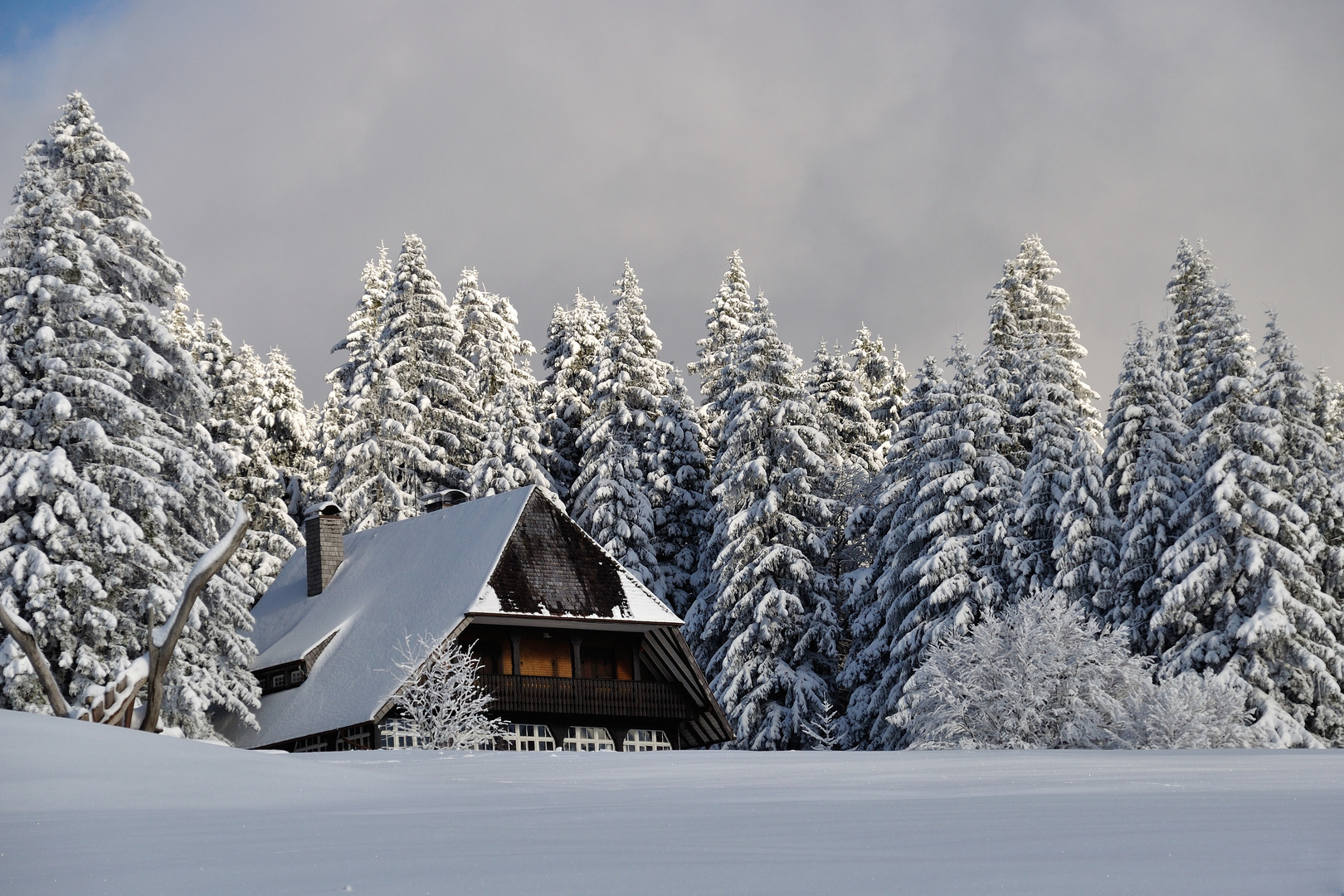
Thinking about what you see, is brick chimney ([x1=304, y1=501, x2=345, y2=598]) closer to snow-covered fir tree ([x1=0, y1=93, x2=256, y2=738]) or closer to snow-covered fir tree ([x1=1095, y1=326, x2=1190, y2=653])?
snow-covered fir tree ([x1=0, y1=93, x2=256, y2=738])

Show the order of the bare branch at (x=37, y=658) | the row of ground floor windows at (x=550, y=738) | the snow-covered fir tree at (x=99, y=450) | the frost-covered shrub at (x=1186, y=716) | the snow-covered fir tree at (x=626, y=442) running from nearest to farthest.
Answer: the bare branch at (x=37, y=658) → the frost-covered shrub at (x=1186, y=716) → the snow-covered fir tree at (x=99, y=450) → the row of ground floor windows at (x=550, y=738) → the snow-covered fir tree at (x=626, y=442)

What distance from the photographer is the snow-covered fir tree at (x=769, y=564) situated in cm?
3634

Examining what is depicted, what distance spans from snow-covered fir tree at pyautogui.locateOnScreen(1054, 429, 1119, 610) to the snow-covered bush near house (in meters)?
14.0

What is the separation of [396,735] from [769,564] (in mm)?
11719

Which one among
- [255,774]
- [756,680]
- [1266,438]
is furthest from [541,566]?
[255,774]

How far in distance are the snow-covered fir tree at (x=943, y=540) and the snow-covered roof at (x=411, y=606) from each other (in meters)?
6.55

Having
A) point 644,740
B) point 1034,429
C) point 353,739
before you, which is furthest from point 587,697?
point 1034,429

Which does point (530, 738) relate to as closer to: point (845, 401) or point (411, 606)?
point (411, 606)

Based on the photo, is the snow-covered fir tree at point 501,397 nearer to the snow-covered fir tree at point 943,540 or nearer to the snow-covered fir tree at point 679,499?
the snow-covered fir tree at point 679,499

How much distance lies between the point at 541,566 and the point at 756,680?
323 inches

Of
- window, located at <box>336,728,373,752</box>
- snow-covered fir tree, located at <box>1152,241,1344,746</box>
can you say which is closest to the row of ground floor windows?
window, located at <box>336,728,373,752</box>

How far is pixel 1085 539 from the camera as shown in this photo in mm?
32906

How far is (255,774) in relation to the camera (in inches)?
463

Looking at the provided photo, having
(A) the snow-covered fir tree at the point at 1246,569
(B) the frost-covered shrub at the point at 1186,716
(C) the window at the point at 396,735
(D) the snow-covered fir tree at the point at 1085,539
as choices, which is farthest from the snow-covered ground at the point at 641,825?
(D) the snow-covered fir tree at the point at 1085,539
